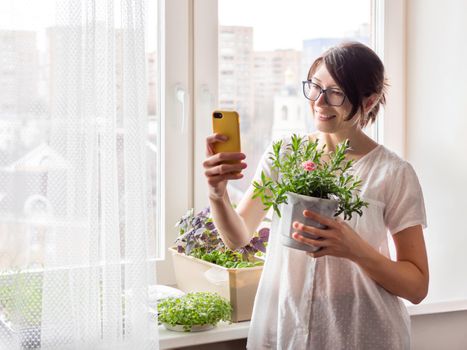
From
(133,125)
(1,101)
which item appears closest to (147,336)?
(133,125)

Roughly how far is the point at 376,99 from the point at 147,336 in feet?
2.70

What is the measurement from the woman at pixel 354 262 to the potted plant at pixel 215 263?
0.19m

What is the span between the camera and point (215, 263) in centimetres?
216

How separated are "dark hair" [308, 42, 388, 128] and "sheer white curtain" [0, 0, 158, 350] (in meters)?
0.47

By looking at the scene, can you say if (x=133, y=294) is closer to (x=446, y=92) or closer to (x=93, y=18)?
(x=93, y=18)

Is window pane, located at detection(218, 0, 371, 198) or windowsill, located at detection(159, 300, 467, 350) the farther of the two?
window pane, located at detection(218, 0, 371, 198)

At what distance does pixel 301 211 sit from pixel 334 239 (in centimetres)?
11

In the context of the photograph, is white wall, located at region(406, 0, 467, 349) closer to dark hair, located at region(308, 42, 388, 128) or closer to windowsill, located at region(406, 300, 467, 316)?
windowsill, located at region(406, 300, 467, 316)

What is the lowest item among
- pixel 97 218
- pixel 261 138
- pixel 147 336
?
pixel 147 336

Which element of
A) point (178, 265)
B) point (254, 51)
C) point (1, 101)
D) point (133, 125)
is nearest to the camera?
point (1, 101)

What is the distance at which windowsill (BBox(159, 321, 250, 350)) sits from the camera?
198 centimetres

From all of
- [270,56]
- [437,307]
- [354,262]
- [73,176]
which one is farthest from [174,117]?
[437,307]

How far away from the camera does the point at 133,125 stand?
189cm

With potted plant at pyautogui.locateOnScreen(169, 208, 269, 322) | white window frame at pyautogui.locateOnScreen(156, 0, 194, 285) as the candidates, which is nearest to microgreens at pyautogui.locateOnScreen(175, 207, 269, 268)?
potted plant at pyautogui.locateOnScreen(169, 208, 269, 322)
